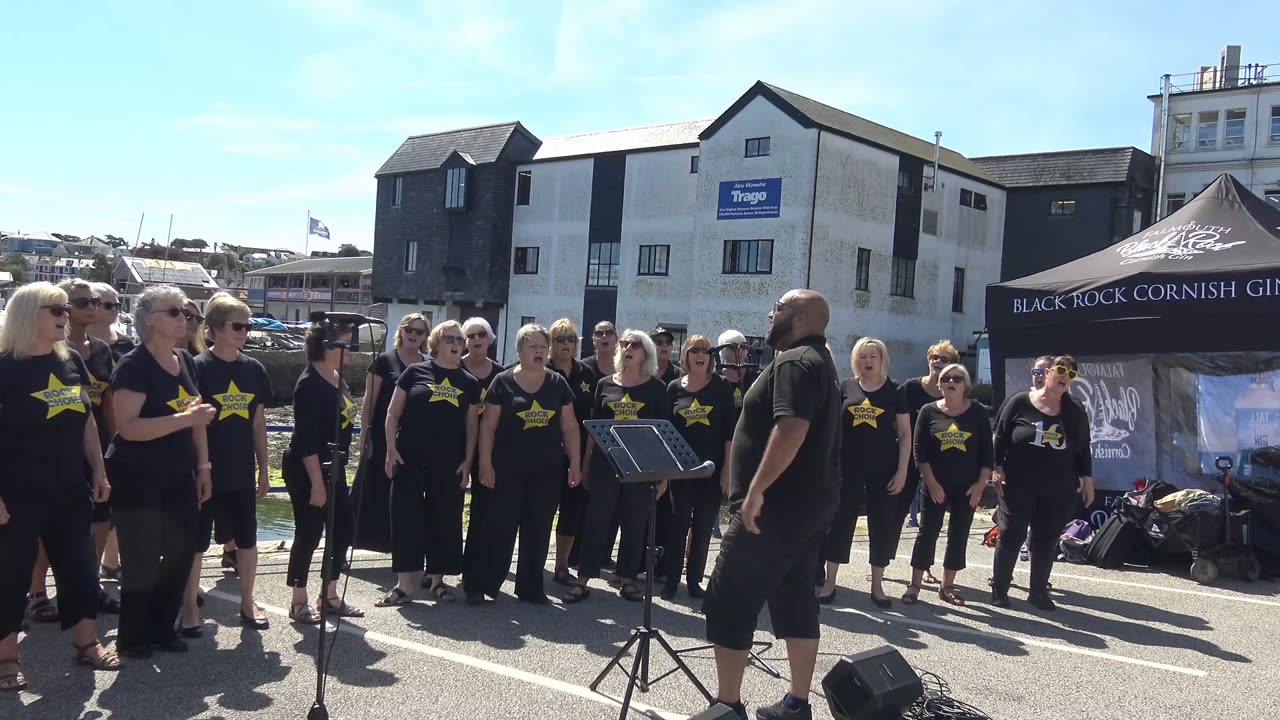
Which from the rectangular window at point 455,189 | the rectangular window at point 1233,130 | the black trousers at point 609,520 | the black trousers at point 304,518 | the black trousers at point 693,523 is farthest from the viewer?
the rectangular window at point 455,189

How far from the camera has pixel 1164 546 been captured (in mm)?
8906

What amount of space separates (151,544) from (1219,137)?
152 ft

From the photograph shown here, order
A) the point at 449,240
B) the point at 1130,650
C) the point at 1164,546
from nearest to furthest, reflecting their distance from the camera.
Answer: the point at 1130,650 → the point at 1164,546 → the point at 449,240

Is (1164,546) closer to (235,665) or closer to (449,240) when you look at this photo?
(235,665)

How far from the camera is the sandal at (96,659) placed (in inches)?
187

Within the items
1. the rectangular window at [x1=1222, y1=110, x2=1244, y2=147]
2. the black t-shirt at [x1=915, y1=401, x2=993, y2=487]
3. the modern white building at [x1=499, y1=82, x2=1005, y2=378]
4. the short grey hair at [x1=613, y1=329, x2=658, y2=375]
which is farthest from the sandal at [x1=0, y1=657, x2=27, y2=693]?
the rectangular window at [x1=1222, y1=110, x2=1244, y2=147]

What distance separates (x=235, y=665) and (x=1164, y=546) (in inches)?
314

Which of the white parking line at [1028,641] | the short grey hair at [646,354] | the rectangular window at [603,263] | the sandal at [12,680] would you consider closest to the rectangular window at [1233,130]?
the rectangular window at [603,263]

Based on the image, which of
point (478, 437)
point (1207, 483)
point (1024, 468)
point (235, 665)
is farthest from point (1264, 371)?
point (235, 665)

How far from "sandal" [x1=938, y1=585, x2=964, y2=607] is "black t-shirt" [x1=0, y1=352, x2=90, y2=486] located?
5.83 meters

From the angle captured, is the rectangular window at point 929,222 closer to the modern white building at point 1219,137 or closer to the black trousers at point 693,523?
the modern white building at point 1219,137

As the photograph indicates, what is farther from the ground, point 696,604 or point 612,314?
point 612,314

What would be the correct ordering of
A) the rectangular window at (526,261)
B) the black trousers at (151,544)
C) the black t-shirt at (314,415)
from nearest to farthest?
1. the black trousers at (151,544)
2. the black t-shirt at (314,415)
3. the rectangular window at (526,261)

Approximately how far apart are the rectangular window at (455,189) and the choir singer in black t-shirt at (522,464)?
36.9m
